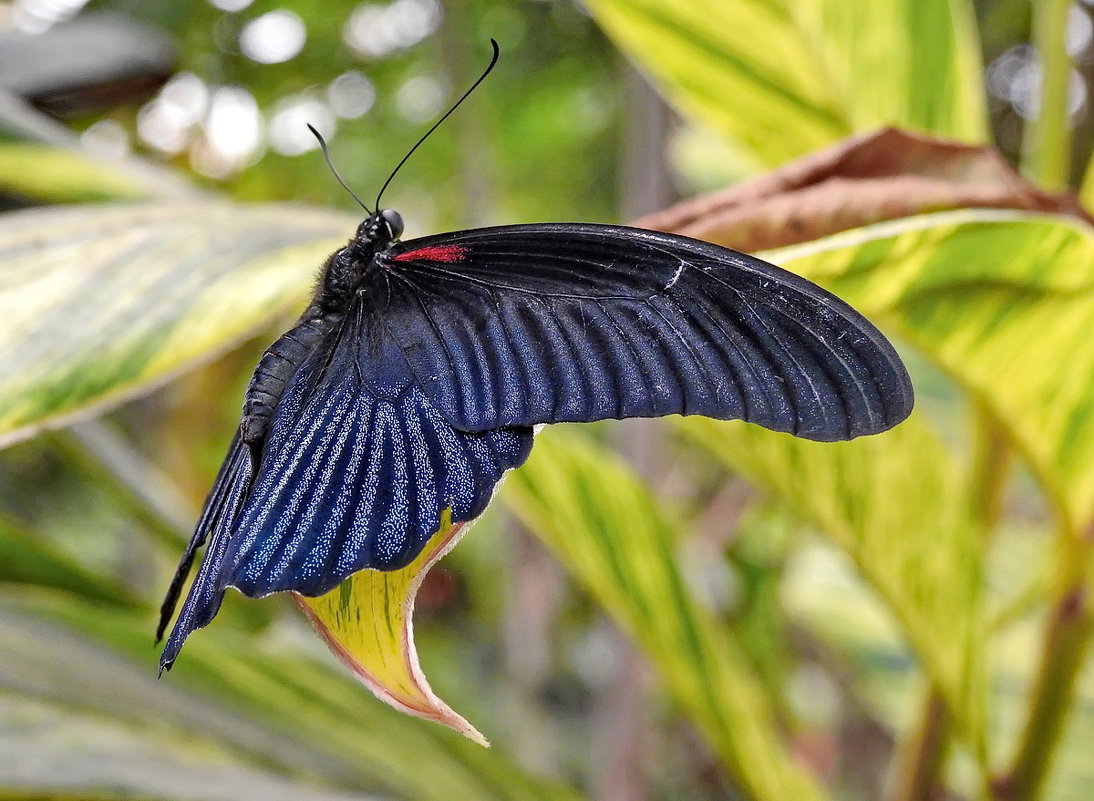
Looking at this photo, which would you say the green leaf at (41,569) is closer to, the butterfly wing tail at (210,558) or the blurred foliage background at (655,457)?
the blurred foliage background at (655,457)

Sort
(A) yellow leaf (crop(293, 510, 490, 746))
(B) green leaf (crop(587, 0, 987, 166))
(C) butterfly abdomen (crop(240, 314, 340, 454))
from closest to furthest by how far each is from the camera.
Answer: (A) yellow leaf (crop(293, 510, 490, 746)), (C) butterfly abdomen (crop(240, 314, 340, 454)), (B) green leaf (crop(587, 0, 987, 166))

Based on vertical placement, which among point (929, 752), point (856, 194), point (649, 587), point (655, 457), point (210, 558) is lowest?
point (655, 457)

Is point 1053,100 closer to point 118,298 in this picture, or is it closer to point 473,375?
point 473,375

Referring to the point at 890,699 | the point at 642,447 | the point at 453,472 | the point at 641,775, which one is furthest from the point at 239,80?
the point at 453,472

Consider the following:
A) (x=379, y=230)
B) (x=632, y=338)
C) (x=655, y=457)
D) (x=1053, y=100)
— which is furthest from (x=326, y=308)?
(x=655, y=457)

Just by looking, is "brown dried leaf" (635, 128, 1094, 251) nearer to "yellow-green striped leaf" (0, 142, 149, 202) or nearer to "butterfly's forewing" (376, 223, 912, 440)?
"butterfly's forewing" (376, 223, 912, 440)

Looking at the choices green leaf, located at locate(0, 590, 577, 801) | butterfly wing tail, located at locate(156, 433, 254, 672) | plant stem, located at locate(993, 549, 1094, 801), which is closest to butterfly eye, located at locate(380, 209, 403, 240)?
butterfly wing tail, located at locate(156, 433, 254, 672)

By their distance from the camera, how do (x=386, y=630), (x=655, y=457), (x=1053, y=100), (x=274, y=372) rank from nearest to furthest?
(x=386, y=630), (x=274, y=372), (x=1053, y=100), (x=655, y=457)
